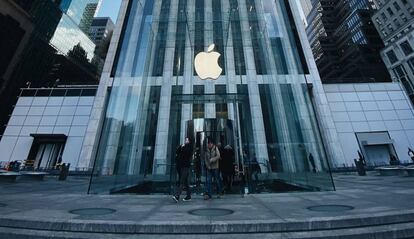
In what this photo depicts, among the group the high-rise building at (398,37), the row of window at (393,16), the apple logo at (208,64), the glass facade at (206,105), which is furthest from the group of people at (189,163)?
the row of window at (393,16)

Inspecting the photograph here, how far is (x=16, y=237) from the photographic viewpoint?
4105 millimetres

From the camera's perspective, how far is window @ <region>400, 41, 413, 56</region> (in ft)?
167

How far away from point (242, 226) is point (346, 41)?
88.7 m

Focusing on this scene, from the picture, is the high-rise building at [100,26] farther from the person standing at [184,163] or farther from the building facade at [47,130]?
the person standing at [184,163]

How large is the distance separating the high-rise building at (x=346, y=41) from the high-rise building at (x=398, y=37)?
160 inches

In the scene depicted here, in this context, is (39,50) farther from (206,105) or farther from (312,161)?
(312,161)

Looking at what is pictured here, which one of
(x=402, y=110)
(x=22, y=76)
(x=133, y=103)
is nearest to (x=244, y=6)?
(x=133, y=103)

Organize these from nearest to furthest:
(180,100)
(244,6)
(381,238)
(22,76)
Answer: (381,238)
(180,100)
(244,6)
(22,76)

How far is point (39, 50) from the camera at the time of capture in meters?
51.0

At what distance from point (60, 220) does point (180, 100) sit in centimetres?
835

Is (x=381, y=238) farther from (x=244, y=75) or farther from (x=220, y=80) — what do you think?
(x=244, y=75)

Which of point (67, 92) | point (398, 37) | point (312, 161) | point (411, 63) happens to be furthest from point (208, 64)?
point (398, 37)

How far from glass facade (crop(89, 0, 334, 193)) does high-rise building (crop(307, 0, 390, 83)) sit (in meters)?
51.1

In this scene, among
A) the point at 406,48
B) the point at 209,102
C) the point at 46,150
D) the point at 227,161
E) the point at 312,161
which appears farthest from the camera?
the point at 406,48
